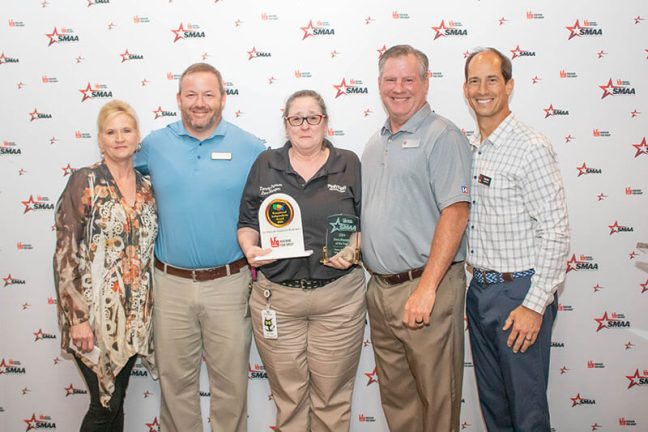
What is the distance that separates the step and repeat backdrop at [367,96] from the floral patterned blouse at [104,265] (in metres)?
0.76

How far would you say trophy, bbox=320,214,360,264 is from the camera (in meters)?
2.10

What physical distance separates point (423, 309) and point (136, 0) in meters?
2.22

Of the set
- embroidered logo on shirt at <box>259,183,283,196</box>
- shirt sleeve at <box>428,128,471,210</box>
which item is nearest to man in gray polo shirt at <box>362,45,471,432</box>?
shirt sleeve at <box>428,128,471,210</box>

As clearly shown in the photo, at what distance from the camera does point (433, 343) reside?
2.12 meters

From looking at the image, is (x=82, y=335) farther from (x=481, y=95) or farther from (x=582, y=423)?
(x=582, y=423)

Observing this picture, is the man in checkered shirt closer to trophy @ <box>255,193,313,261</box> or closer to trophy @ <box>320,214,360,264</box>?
trophy @ <box>320,214,360,264</box>

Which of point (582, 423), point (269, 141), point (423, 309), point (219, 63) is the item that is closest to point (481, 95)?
point (423, 309)

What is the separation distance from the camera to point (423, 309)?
2012mm

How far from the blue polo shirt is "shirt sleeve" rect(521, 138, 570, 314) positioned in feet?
4.14

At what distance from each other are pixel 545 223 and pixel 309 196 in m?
0.95

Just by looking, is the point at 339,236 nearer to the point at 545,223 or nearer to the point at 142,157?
the point at 545,223

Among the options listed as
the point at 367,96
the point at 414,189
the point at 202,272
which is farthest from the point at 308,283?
the point at 367,96

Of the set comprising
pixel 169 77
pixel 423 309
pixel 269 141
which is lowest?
pixel 423 309

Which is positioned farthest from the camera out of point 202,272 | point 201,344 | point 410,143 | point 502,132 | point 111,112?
point 201,344
